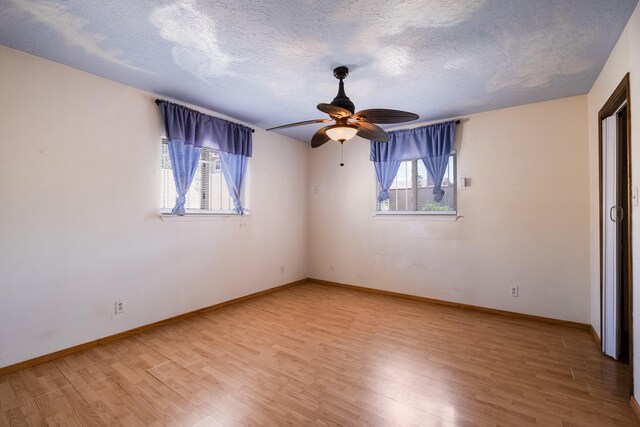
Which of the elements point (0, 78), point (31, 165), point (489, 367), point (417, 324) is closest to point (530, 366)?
point (489, 367)

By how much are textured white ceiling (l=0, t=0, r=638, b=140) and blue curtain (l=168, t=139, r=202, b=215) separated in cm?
60

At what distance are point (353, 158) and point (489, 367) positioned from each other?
11.3 ft

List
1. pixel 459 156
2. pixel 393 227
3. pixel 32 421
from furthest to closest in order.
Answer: pixel 393 227, pixel 459 156, pixel 32 421

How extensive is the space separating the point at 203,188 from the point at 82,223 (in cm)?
138

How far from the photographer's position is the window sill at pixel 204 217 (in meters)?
3.35

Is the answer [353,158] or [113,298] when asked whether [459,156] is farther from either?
[113,298]

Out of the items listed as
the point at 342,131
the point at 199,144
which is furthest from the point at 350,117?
the point at 199,144

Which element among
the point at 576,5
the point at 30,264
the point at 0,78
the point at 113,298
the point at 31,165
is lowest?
the point at 113,298

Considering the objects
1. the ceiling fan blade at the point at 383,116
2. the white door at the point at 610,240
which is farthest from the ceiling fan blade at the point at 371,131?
the white door at the point at 610,240

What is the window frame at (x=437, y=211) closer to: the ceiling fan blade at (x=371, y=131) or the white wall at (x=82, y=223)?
the ceiling fan blade at (x=371, y=131)

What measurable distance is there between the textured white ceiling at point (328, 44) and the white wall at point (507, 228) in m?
0.48

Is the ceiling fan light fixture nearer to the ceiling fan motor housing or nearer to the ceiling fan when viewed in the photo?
the ceiling fan

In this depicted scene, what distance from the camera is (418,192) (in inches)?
170

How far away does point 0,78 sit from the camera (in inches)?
90.5
